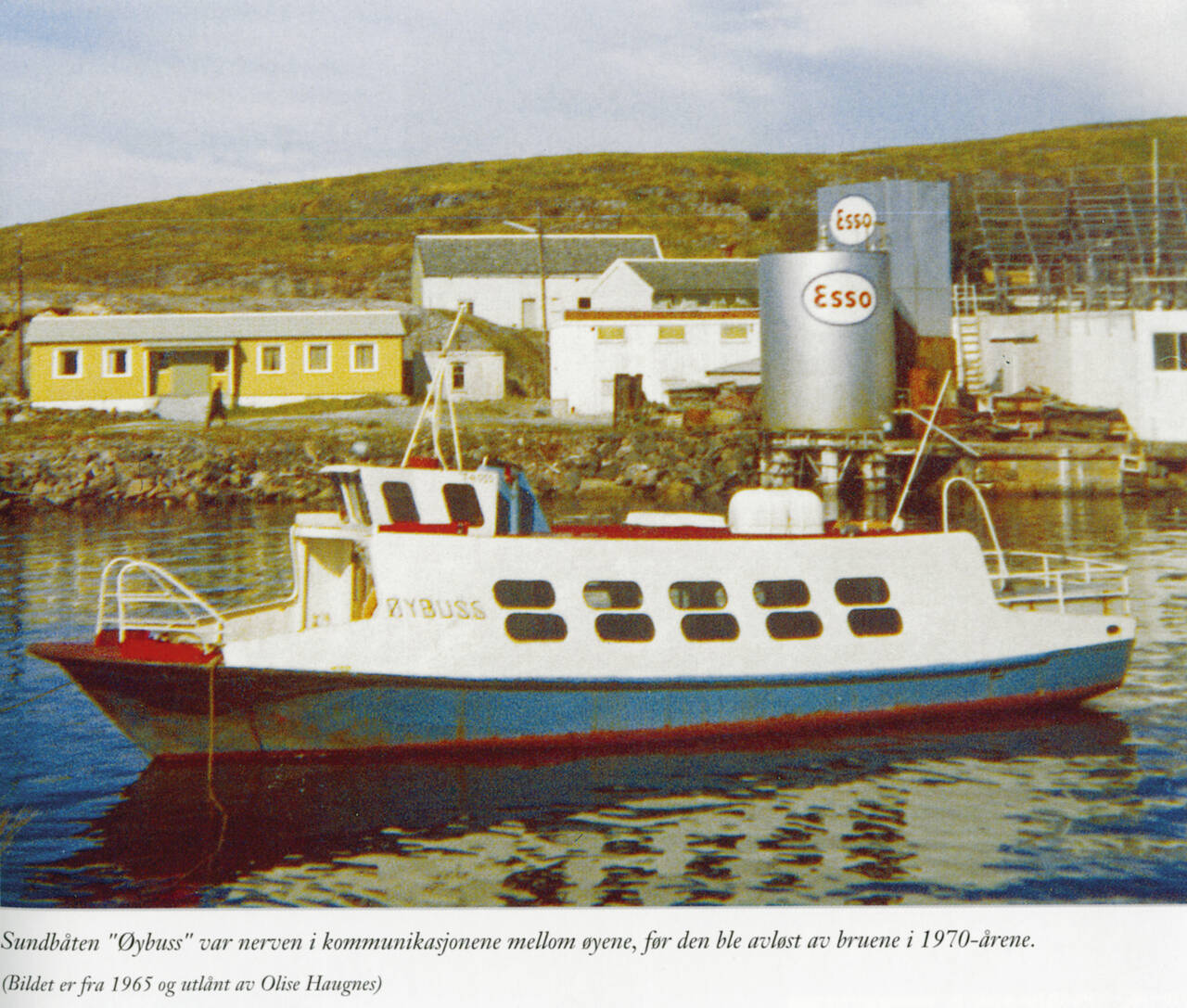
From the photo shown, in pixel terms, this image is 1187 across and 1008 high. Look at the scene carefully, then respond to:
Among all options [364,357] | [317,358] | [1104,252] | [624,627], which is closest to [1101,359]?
[1104,252]

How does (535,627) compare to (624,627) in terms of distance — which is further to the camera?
(624,627)

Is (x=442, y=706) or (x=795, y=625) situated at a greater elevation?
(x=795, y=625)

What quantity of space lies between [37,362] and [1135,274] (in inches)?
1861

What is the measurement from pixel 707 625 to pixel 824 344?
24.1 meters

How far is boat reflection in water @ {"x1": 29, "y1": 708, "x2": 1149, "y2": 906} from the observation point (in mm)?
11227

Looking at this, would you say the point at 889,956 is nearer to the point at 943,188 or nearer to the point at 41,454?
the point at 943,188

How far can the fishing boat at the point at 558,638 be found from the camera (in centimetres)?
1403

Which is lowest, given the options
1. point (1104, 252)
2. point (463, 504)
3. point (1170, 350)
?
point (463, 504)

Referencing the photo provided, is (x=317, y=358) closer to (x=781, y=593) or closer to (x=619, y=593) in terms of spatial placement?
(x=619, y=593)

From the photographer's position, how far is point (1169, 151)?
55750 millimetres

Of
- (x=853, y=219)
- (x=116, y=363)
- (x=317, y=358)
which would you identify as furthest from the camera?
(x=317, y=358)

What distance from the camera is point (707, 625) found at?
48.4 ft

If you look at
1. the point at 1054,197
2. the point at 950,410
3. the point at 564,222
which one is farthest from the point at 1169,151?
the point at 564,222

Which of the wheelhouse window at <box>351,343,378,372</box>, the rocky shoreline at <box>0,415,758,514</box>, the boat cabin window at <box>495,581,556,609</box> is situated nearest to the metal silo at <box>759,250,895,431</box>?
the rocky shoreline at <box>0,415,758,514</box>
